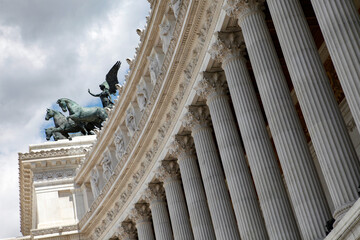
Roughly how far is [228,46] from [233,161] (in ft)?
17.7

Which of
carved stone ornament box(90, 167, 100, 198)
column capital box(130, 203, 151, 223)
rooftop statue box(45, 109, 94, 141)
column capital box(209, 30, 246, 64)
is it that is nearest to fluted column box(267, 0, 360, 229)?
column capital box(209, 30, 246, 64)

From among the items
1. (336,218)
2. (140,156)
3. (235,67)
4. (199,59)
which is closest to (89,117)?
(140,156)

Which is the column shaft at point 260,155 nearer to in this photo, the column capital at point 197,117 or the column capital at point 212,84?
the column capital at point 212,84

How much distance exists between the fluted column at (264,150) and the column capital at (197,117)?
546cm

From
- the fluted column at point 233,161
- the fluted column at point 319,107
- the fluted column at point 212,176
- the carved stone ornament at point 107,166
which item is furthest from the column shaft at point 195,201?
the carved stone ornament at point 107,166

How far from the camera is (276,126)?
24672 mm

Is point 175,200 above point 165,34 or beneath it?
beneath

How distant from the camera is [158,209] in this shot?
43.8m

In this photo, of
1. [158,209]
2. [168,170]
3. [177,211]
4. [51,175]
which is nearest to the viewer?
[177,211]

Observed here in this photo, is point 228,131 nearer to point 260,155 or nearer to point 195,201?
point 260,155

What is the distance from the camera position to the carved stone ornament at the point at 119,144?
51.1 metres

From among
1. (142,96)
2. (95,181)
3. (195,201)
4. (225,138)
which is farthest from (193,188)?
(95,181)

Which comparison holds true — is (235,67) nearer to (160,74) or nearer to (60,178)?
(160,74)

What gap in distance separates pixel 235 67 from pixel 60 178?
116 feet
